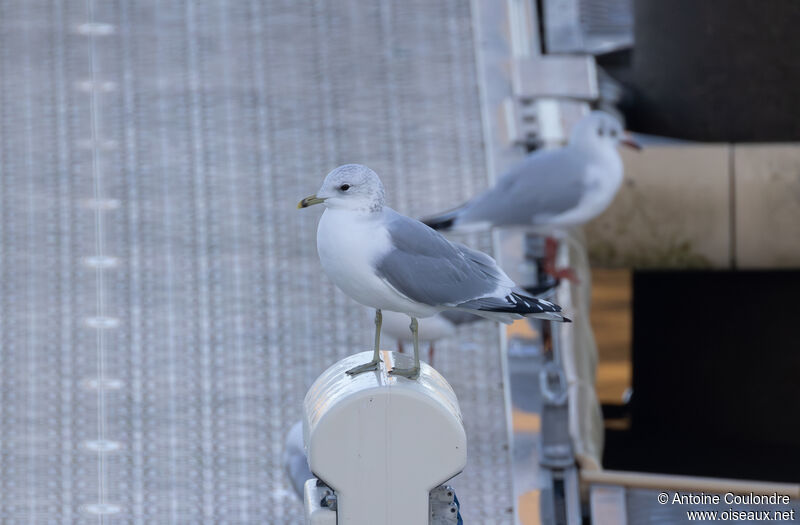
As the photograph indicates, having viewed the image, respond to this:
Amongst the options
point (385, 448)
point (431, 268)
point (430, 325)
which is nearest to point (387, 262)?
point (431, 268)


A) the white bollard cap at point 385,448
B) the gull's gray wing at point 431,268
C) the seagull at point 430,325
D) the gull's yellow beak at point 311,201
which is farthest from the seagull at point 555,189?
the white bollard cap at point 385,448

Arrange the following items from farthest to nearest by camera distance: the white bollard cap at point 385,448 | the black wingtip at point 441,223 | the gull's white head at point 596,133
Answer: the gull's white head at point 596,133, the black wingtip at point 441,223, the white bollard cap at point 385,448

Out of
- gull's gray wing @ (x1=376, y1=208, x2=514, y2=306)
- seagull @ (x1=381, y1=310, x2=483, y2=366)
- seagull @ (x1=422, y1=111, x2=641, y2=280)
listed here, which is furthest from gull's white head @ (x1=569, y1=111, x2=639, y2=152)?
gull's gray wing @ (x1=376, y1=208, x2=514, y2=306)

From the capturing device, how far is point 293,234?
175 inches

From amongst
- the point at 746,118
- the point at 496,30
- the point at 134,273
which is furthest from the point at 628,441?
the point at 134,273

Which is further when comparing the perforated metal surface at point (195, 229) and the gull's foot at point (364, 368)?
the perforated metal surface at point (195, 229)

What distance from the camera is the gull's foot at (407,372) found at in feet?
6.82

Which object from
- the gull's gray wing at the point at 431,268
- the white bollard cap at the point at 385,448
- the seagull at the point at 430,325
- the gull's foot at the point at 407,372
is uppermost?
the gull's gray wing at the point at 431,268

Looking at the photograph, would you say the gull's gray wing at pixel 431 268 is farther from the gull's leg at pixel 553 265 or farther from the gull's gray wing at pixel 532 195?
the gull's leg at pixel 553 265

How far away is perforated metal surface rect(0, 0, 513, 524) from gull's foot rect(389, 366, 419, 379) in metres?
1.41

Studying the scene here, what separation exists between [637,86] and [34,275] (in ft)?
12.0

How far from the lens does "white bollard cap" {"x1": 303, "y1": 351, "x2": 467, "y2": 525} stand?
197cm

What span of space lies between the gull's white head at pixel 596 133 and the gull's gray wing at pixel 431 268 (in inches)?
66.9

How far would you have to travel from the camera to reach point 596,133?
4047mm
